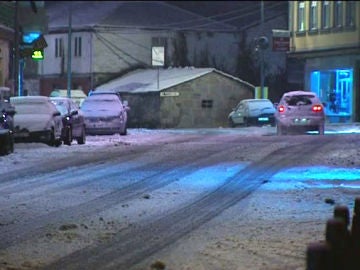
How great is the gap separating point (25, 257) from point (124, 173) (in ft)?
22.6

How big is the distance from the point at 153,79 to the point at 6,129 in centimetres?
3058

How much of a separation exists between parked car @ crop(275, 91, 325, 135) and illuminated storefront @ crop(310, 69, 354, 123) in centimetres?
1500

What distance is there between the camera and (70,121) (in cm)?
2194

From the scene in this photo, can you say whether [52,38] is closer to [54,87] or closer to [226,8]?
[54,87]

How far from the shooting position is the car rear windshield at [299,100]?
25766 millimetres

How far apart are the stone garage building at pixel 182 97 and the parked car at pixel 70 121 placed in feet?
68.9

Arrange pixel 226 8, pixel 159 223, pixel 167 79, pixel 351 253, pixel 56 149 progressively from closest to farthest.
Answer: pixel 351 253 < pixel 159 223 < pixel 56 149 < pixel 167 79 < pixel 226 8

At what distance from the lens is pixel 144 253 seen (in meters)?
7.82

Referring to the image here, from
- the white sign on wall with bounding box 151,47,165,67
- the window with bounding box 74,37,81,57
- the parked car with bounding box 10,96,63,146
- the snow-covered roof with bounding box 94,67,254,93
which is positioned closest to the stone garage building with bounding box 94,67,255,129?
the snow-covered roof with bounding box 94,67,254,93

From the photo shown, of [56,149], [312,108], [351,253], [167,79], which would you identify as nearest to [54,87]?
[167,79]

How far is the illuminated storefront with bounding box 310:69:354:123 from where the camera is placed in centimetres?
4091

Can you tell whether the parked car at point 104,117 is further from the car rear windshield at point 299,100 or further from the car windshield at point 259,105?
the car windshield at point 259,105

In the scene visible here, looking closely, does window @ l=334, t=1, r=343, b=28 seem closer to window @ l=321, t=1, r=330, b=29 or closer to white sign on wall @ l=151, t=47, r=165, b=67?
window @ l=321, t=1, r=330, b=29

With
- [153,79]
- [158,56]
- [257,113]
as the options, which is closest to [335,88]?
[257,113]
